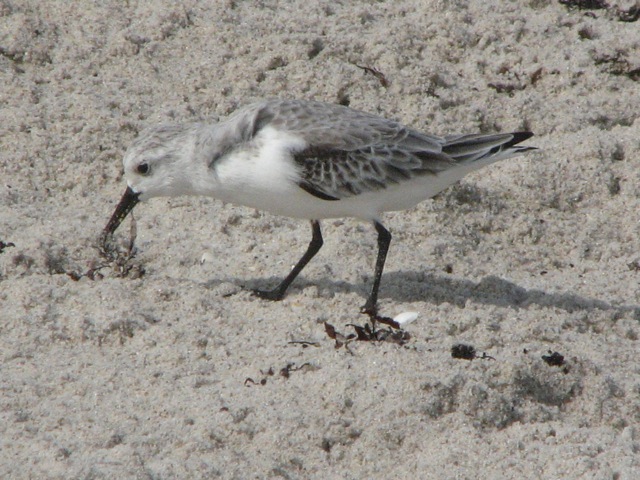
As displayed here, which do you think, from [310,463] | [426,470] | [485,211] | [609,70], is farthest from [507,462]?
[609,70]

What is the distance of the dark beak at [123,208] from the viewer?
598 centimetres

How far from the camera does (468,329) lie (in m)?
5.61

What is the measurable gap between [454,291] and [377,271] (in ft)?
1.77

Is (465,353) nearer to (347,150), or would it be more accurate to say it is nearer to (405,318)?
(405,318)

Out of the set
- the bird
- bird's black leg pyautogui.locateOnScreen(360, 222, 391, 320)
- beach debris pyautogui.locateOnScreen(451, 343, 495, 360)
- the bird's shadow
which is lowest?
the bird's shadow

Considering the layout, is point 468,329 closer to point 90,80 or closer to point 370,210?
point 370,210

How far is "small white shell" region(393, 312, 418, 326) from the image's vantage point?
223 inches

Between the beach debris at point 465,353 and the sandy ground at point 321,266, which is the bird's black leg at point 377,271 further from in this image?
the beach debris at point 465,353

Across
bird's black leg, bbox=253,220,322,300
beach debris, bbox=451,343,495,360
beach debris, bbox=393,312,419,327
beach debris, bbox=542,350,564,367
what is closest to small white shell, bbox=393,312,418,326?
beach debris, bbox=393,312,419,327

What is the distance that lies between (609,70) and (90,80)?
154 inches

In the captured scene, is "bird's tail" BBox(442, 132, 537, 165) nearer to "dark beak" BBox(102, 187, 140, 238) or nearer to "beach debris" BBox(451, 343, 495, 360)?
"beach debris" BBox(451, 343, 495, 360)

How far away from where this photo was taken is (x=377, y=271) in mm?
5805

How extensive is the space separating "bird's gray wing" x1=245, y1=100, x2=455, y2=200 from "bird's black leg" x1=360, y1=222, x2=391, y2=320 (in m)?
0.27

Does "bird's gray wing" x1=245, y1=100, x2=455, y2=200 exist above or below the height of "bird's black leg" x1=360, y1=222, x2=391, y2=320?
above
